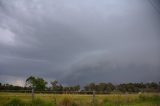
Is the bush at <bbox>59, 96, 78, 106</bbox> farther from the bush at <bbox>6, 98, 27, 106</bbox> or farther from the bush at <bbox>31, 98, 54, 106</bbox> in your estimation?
the bush at <bbox>6, 98, 27, 106</bbox>

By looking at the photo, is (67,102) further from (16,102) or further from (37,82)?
(37,82)

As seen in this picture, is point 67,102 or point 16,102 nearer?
point 16,102

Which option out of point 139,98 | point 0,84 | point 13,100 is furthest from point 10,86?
point 13,100

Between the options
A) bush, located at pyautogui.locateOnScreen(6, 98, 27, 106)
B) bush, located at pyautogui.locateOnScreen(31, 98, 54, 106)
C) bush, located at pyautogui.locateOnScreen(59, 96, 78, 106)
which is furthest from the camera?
bush, located at pyautogui.locateOnScreen(59, 96, 78, 106)

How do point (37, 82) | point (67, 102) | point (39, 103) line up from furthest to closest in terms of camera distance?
point (37, 82)
point (67, 102)
point (39, 103)

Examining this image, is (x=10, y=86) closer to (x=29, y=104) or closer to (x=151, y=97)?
(x=151, y=97)

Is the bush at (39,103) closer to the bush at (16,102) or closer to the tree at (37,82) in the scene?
the bush at (16,102)

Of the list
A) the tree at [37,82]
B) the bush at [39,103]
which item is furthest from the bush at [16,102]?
the tree at [37,82]

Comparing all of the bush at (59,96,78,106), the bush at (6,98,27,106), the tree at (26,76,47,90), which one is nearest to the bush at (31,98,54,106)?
the bush at (6,98,27,106)

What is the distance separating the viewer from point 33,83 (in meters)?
69.3

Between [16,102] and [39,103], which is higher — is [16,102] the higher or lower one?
the higher one

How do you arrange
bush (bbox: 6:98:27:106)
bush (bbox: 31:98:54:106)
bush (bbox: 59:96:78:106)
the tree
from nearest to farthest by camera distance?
bush (bbox: 31:98:54:106) → bush (bbox: 6:98:27:106) → bush (bbox: 59:96:78:106) → the tree

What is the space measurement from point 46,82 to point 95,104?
48.6 meters

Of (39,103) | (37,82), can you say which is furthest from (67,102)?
(37,82)
